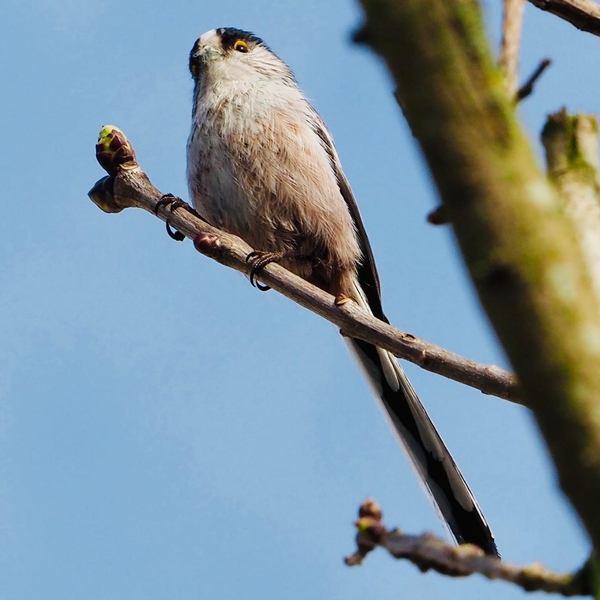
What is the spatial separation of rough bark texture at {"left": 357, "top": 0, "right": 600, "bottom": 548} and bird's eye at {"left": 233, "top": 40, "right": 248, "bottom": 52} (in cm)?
532

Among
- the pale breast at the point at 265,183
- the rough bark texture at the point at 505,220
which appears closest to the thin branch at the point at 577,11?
the rough bark texture at the point at 505,220

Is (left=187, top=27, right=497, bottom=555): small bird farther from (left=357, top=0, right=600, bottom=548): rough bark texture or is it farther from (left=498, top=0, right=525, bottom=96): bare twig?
(left=357, top=0, right=600, bottom=548): rough bark texture

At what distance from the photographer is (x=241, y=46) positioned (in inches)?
256

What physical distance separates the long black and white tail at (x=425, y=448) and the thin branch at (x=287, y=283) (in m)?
1.03

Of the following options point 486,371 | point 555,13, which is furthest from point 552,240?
point 486,371

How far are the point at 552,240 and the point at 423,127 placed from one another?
0.82ft

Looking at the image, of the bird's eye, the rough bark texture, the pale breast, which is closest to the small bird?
the pale breast

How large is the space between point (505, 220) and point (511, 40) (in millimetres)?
633

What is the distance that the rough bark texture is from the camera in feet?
3.82

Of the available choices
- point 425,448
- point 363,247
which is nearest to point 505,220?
point 425,448

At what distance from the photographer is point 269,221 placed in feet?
17.6

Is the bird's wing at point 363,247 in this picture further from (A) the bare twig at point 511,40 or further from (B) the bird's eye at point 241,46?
(A) the bare twig at point 511,40

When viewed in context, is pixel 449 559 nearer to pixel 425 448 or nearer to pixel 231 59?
pixel 425 448

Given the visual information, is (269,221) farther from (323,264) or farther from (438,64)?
(438,64)
